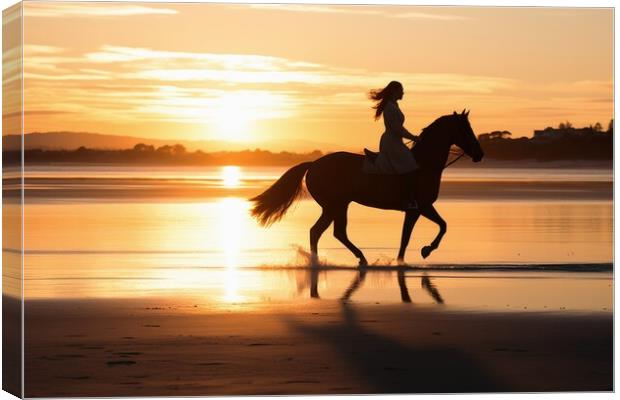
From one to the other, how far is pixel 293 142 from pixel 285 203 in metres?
0.99

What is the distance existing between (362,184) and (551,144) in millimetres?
2321

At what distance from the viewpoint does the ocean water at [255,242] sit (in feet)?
45.4

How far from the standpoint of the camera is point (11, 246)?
10.9 metres

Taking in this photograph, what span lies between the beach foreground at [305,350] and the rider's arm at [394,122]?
2437 millimetres

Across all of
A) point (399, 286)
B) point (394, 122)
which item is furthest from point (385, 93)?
point (399, 286)

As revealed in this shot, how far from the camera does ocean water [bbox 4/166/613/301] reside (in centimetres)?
1383

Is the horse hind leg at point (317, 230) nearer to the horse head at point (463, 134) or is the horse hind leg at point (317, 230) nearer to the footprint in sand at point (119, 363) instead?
the horse head at point (463, 134)

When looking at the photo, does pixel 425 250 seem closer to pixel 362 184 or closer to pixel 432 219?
pixel 432 219

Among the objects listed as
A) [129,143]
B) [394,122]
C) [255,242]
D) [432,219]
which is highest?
[394,122]

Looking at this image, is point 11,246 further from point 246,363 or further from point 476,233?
point 476,233

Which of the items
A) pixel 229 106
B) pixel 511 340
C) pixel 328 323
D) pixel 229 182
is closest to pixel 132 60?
pixel 229 106

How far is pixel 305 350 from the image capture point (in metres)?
10.6

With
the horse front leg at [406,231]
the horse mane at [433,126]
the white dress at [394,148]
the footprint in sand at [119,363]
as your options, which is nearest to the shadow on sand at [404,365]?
the footprint in sand at [119,363]

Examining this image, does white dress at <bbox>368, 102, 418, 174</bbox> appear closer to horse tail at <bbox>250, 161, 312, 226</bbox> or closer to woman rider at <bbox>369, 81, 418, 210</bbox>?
woman rider at <bbox>369, 81, 418, 210</bbox>
